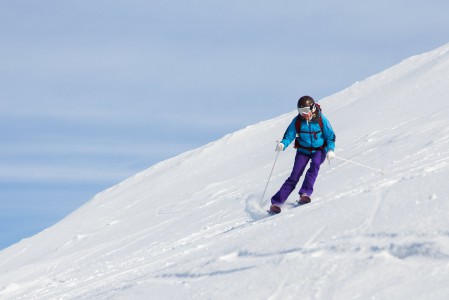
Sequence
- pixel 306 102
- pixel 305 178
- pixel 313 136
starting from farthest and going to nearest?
pixel 313 136, pixel 305 178, pixel 306 102

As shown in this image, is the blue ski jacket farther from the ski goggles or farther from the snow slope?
the snow slope

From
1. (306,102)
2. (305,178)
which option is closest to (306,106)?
(306,102)

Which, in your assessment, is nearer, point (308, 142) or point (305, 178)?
point (305, 178)

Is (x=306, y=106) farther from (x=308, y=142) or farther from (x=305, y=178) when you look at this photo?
(x=305, y=178)

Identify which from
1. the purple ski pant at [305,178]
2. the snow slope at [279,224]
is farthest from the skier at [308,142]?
the snow slope at [279,224]

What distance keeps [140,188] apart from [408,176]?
11.5m

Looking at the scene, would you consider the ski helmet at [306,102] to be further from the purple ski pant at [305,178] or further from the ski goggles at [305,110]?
the purple ski pant at [305,178]

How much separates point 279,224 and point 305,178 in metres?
1.74

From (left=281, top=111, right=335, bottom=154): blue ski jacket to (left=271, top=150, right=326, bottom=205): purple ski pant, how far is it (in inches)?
3.2

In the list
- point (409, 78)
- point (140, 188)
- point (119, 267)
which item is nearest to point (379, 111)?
point (409, 78)

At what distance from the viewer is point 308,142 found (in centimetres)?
827

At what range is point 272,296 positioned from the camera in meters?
4.76

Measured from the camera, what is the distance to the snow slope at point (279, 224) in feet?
15.5

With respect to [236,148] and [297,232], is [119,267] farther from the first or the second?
[236,148]
